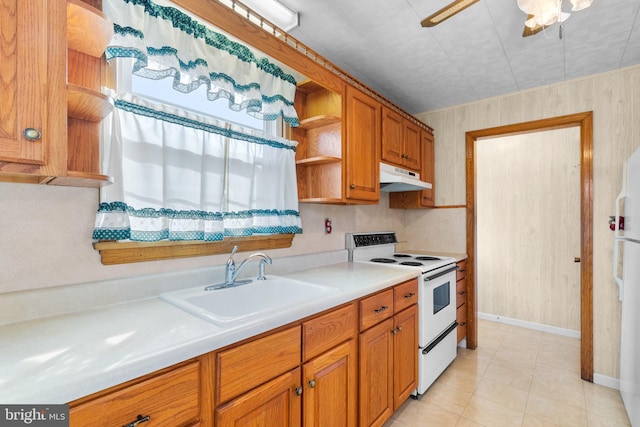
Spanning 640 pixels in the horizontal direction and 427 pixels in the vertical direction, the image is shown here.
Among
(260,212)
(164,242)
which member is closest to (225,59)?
(260,212)

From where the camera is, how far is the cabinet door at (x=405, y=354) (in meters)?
1.91

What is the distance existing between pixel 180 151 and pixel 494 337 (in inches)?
138

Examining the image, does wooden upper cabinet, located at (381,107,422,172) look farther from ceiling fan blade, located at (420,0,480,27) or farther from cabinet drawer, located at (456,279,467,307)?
cabinet drawer, located at (456,279,467,307)

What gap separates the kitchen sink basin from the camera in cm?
116

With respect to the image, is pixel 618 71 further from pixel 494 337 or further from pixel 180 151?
pixel 180 151

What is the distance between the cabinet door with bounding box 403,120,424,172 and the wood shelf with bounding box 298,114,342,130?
93 cm

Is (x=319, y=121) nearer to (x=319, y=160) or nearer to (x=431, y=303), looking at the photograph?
(x=319, y=160)

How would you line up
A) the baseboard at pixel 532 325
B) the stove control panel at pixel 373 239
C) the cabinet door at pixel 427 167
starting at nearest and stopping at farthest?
the stove control panel at pixel 373 239 < the cabinet door at pixel 427 167 < the baseboard at pixel 532 325

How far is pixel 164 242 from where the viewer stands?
1.43m

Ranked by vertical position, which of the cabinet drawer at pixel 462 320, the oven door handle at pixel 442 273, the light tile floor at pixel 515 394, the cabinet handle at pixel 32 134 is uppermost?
the cabinet handle at pixel 32 134

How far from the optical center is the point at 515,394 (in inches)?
88.0

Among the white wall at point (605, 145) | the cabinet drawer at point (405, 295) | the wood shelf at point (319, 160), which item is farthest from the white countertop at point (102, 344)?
the white wall at point (605, 145)

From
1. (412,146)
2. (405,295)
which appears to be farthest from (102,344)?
(412,146)

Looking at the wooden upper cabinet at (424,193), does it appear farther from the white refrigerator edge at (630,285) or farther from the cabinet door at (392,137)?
the white refrigerator edge at (630,285)
